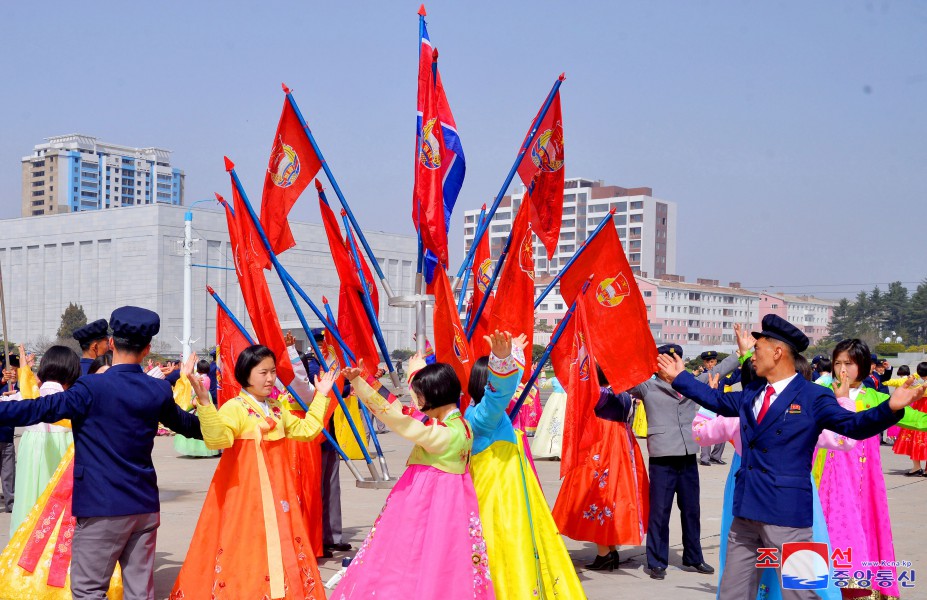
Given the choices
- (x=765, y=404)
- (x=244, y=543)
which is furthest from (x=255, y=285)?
(x=765, y=404)

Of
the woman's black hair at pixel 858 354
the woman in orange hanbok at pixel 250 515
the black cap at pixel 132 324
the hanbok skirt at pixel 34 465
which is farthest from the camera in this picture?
the hanbok skirt at pixel 34 465

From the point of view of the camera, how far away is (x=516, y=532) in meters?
4.93

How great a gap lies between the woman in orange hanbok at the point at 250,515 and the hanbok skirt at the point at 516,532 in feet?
3.12

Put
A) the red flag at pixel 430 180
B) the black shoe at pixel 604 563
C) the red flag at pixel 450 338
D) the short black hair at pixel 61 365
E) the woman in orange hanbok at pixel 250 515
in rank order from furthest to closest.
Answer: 1. the black shoe at pixel 604 563
2. the short black hair at pixel 61 365
3. the red flag at pixel 430 180
4. the red flag at pixel 450 338
5. the woman in orange hanbok at pixel 250 515

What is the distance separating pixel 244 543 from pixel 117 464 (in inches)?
29.8

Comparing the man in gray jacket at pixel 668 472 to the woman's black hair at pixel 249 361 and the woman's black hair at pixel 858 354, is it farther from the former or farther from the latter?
the woman's black hair at pixel 249 361

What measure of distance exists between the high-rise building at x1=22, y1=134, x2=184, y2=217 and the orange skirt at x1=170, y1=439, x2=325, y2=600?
12189 cm

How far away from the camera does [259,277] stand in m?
6.31

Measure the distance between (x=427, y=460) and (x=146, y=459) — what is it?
134 cm

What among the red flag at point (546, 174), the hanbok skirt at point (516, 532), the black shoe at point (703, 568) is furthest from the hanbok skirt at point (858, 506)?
the red flag at point (546, 174)

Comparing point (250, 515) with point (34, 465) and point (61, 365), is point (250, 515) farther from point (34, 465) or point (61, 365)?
point (34, 465)

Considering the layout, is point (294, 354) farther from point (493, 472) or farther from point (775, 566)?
point (775, 566)

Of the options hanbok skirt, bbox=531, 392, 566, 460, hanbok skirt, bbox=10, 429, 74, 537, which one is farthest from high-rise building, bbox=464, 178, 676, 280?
hanbok skirt, bbox=10, 429, 74, 537

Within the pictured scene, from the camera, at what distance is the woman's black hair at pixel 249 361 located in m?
5.26
